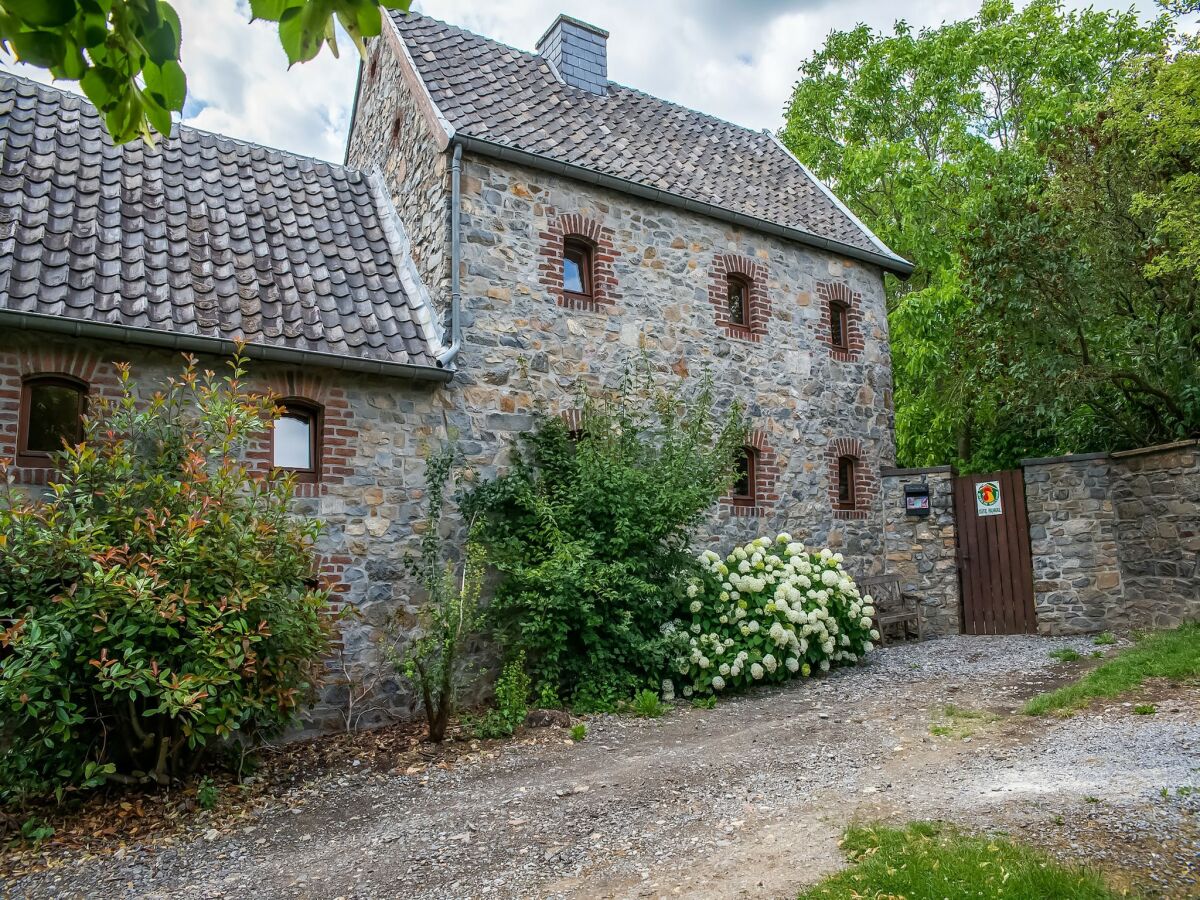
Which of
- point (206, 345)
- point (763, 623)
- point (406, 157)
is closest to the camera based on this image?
point (206, 345)

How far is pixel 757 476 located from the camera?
10523 mm

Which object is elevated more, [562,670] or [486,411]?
[486,411]

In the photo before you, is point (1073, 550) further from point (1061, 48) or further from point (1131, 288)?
point (1061, 48)

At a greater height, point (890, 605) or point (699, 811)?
point (890, 605)

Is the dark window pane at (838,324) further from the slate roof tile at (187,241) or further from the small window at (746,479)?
the slate roof tile at (187,241)

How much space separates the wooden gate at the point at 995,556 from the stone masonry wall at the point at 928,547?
137 millimetres

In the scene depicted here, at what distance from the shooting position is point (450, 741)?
6867mm

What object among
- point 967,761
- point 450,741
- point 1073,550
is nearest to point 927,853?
point 967,761

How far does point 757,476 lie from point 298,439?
543cm

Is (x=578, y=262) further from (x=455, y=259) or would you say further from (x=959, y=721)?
(x=959, y=721)

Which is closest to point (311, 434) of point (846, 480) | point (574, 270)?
point (574, 270)

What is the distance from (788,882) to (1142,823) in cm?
174

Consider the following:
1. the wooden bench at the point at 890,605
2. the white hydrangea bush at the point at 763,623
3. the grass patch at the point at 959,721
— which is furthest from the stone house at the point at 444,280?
the grass patch at the point at 959,721

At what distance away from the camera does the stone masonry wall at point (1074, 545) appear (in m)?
10.0
